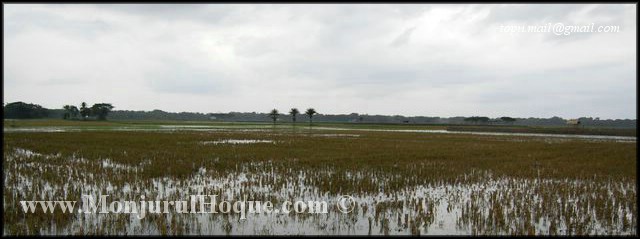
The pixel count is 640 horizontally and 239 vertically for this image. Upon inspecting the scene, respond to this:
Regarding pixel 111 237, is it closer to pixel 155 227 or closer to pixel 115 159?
pixel 155 227

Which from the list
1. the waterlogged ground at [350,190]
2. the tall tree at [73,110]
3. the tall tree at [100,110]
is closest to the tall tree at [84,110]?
the tall tree at [100,110]

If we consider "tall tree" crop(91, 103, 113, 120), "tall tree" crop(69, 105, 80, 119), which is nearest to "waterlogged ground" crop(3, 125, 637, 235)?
"tall tree" crop(91, 103, 113, 120)

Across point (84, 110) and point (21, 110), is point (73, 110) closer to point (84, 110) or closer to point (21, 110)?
point (84, 110)

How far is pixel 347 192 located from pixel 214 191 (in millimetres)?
3684

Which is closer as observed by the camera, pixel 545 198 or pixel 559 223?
pixel 559 223

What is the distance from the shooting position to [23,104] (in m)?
113

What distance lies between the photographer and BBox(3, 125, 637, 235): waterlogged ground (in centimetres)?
776

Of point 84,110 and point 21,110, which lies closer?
point 21,110

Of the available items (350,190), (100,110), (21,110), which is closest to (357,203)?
(350,190)

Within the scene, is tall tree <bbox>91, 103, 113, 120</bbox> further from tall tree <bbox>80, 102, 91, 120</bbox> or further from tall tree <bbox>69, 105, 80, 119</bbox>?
tall tree <bbox>69, 105, 80, 119</bbox>

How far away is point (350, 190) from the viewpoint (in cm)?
1162

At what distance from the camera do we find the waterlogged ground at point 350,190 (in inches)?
306

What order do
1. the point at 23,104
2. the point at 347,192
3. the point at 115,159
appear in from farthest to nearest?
the point at 23,104 < the point at 115,159 < the point at 347,192

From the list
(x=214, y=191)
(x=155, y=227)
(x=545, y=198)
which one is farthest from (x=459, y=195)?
(x=155, y=227)
